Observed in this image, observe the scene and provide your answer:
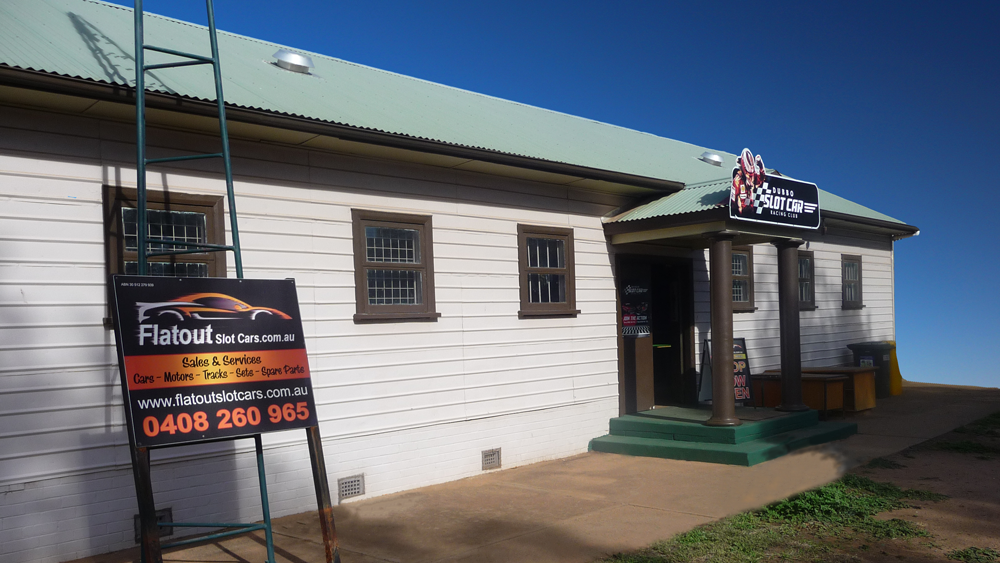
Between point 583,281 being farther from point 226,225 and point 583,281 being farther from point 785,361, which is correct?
point 226,225

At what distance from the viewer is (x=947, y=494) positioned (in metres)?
7.43

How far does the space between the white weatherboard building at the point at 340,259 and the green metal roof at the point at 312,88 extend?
0.17 ft

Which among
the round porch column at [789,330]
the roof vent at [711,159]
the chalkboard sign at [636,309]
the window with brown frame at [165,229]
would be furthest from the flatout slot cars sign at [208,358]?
the roof vent at [711,159]

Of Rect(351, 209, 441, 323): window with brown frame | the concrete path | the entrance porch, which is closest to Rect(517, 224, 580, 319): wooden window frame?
Rect(351, 209, 441, 323): window with brown frame

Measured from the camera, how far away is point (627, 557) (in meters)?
5.67

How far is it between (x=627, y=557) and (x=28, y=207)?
5461mm

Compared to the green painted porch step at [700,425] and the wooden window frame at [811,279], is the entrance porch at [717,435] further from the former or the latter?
the wooden window frame at [811,279]

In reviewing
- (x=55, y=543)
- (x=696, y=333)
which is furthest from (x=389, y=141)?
(x=696, y=333)

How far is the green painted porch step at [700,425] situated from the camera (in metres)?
9.50

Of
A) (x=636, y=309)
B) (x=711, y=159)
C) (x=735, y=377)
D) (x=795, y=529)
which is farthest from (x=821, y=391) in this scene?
(x=795, y=529)

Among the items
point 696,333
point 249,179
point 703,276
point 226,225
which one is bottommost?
point 696,333

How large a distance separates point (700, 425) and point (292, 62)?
6.89 metres

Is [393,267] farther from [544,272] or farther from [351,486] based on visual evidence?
[544,272]

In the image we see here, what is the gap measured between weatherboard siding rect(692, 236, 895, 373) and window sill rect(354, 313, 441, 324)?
5.31 metres
